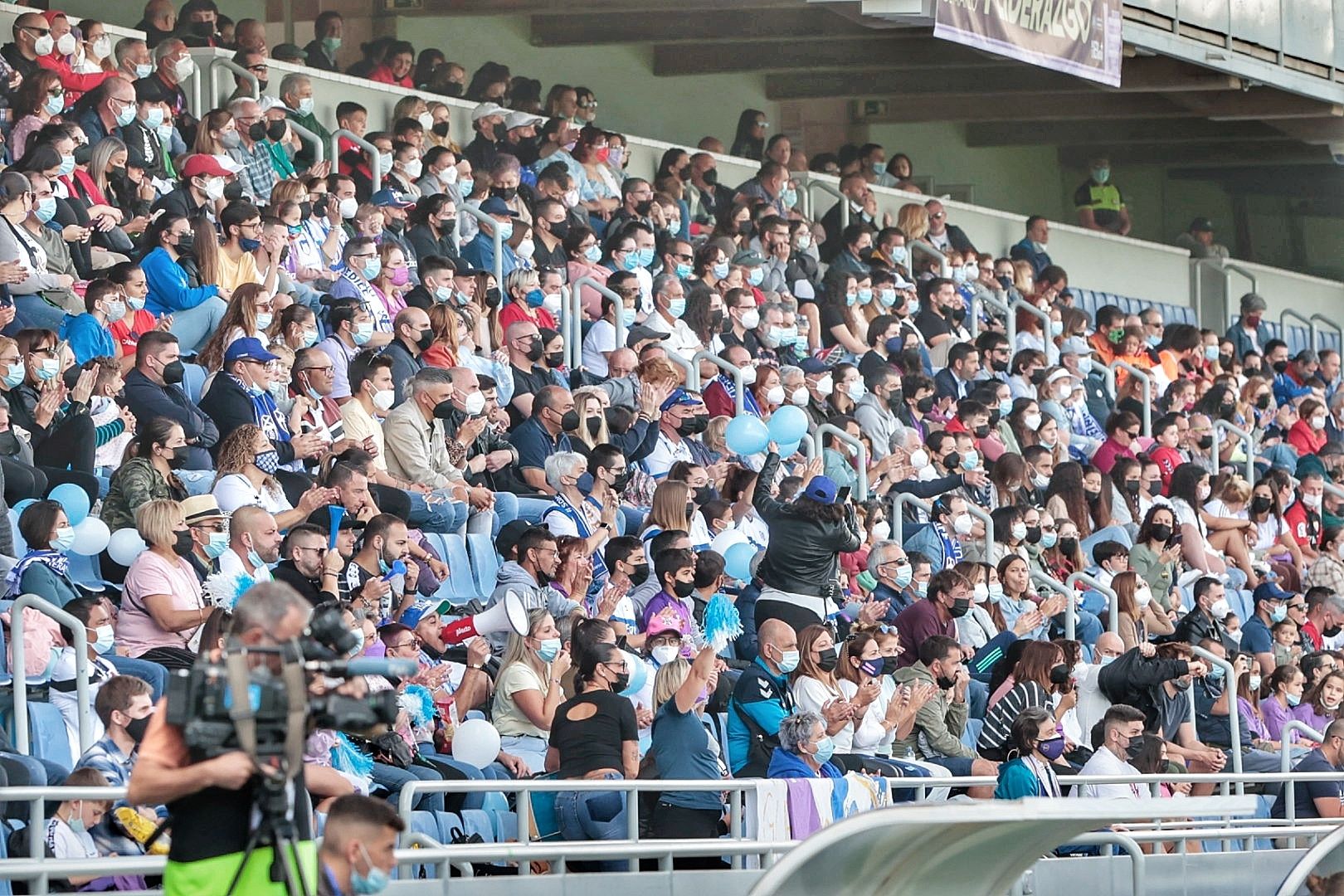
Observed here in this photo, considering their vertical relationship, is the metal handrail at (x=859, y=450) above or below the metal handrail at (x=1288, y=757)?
above

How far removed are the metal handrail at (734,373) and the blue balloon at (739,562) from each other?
207cm

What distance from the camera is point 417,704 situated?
364 inches

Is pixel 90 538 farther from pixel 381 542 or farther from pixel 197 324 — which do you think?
pixel 197 324

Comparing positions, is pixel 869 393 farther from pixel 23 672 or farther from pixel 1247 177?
pixel 1247 177

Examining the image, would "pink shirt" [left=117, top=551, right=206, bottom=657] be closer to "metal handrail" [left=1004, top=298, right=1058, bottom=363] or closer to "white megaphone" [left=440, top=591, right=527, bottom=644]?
"white megaphone" [left=440, top=591, right=527, bottom=644]

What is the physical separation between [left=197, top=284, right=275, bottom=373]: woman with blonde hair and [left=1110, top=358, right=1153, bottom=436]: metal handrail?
864cm

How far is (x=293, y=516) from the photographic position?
985cm

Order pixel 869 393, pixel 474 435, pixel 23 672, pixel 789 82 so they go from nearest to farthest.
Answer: pixel 23 672, pixel 474 435, pixel 869 393, pixel 789 82

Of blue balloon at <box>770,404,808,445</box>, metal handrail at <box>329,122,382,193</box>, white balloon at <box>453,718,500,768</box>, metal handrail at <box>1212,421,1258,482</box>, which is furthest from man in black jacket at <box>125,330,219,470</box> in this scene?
metal handrail at <box>1212,421,1258,482</box>

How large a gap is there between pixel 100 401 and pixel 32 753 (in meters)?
2.16

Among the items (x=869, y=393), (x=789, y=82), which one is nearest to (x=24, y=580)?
(x=869, y=393)

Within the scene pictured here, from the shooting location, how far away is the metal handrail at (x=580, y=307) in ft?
44.9

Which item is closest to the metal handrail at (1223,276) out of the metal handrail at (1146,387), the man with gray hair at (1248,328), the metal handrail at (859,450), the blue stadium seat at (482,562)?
the man with gray hair at (1248,328)

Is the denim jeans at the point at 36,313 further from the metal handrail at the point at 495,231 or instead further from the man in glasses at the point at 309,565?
the metal handrail at the point at 495,231
